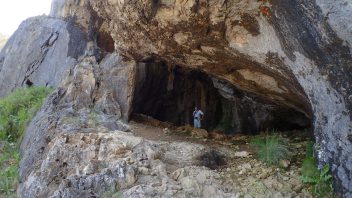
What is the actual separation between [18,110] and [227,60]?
8169 mm

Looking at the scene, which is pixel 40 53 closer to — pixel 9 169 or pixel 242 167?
pixel 9 169

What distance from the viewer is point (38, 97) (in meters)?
13.5

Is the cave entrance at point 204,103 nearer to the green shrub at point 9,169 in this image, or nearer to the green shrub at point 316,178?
the green shrub at point 9,169

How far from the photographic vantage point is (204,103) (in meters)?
13.7

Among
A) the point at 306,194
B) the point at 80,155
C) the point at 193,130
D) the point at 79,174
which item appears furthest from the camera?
the point at 193,130

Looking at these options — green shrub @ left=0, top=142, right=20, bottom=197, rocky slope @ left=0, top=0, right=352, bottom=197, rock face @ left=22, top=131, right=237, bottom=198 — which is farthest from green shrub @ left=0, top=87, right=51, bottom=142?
rock face @ left=22, top=131, right=237, bottom=198

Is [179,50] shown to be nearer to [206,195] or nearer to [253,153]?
[253,153]

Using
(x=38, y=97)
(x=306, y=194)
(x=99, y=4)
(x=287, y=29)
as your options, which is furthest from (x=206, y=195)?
(x=38, y=97)

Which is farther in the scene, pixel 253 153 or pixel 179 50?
pixel 179 50

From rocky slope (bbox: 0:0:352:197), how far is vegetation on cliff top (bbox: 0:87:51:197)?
2.06 ft

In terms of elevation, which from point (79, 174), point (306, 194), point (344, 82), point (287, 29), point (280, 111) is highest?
point (287, 29)

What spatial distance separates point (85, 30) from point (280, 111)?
23.8ft

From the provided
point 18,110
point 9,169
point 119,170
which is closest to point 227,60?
point 119,170

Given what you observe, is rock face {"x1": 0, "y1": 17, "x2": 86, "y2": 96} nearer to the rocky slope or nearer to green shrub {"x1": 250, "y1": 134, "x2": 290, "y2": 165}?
the rocky slope
